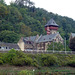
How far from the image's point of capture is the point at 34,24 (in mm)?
117312

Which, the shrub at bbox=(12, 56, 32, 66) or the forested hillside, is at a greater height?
the forested hillside

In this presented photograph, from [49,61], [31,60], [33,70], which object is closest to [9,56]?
[31,60]

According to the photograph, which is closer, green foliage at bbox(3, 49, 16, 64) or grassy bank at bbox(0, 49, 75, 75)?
grassy bank at bbox(0, 49, 75, 75)

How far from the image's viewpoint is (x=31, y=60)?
1752 inches

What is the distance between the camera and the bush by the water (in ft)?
141

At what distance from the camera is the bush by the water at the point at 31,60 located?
42.9m

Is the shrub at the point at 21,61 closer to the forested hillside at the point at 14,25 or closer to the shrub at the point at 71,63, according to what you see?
the shrub at the point at 71,63

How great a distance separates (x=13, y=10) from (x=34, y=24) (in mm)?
17260

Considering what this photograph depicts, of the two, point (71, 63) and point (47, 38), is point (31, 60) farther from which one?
point (47, 38)

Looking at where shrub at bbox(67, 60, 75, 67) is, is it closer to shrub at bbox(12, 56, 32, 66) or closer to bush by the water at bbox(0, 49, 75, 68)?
bush by the water at bbox(0, 49, 75, 68)

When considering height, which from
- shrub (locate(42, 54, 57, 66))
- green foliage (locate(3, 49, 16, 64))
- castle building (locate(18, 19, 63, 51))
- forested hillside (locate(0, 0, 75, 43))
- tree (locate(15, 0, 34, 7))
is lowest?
shrub (locate(42, 54, 57, 66))

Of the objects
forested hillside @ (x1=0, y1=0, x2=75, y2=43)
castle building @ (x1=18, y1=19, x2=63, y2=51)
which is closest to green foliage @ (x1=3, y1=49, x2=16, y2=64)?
castle building @ (x1=18, y1=19, x2=63, y2=51)

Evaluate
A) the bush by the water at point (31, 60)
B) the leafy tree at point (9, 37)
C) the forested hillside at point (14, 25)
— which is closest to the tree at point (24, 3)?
the forested hillside at point (14, 25)

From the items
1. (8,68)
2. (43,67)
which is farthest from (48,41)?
(8,68)
